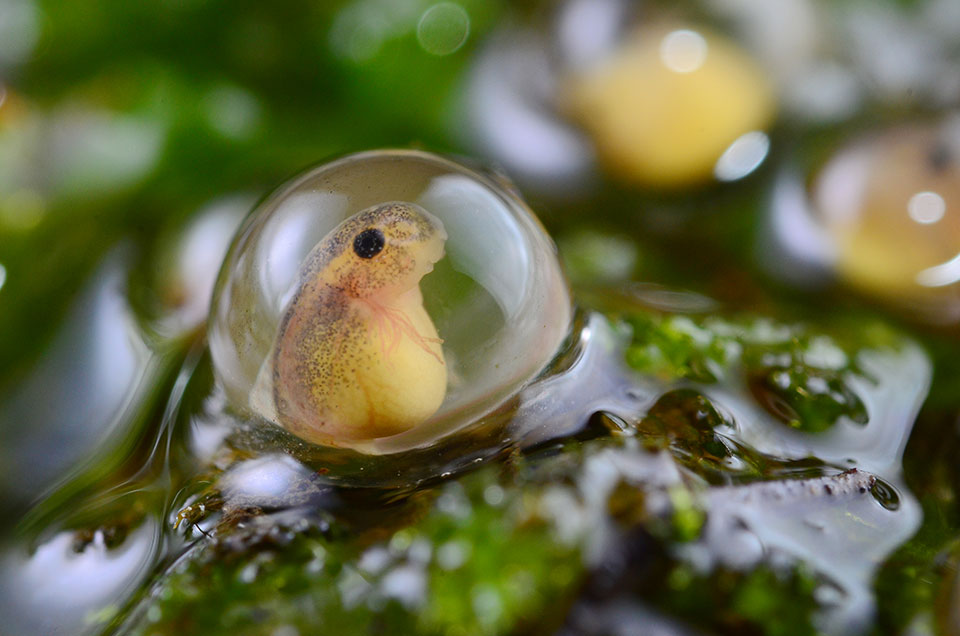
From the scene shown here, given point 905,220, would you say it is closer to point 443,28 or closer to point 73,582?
point 443,28

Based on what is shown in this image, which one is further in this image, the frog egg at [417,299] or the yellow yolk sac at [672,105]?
the yellow yolk sac at [672,105]

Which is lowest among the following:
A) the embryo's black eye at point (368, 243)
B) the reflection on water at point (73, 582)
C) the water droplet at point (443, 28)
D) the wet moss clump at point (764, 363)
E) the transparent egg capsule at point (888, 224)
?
the reflection on water at point (73, 582)

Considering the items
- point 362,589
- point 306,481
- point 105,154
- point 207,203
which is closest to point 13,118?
point 105,154

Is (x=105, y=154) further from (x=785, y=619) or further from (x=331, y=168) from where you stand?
(x=785, y=619)

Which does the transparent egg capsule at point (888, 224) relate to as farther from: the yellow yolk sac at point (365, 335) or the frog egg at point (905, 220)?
the yellow yolk sac at point (365, 335)

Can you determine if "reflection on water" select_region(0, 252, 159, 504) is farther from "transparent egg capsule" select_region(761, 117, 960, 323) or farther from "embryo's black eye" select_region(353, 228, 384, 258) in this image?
"transparent egg capsule" select_region(761, 117, 960, 323)

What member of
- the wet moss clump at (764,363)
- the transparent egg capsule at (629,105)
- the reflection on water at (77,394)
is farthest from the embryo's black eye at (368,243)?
the transparent egg capsule at (629,105)

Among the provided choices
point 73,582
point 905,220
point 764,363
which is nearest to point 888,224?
point 905,220
